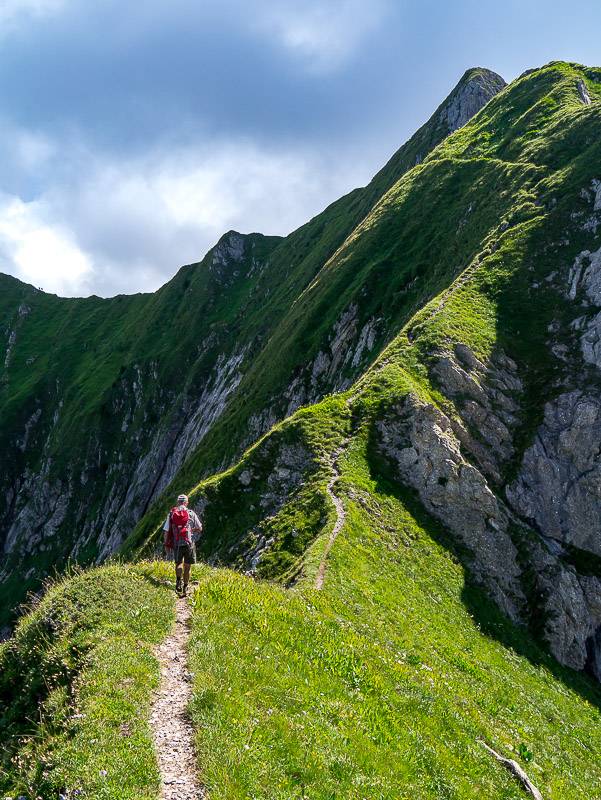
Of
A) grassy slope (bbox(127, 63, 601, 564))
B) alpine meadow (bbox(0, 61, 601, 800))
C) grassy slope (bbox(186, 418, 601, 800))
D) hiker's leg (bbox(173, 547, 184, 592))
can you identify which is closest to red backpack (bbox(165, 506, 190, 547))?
hiker's leg (bbox(173, 547, 184, 592))

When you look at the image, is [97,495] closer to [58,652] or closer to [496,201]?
[496,201]

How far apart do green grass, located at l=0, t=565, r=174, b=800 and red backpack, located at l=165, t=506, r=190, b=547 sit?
4.73 ft

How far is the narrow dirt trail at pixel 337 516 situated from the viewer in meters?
22.1

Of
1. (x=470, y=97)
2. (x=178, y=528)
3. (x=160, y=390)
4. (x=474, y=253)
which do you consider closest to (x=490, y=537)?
(x=178, y=528)

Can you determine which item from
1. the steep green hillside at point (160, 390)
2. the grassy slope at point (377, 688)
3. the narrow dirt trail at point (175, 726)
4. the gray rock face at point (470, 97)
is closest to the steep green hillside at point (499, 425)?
Result: the grassy slope at point (377, 688)

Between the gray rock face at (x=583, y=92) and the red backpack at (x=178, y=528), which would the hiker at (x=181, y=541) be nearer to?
the red backpack at (x=178, y=528)

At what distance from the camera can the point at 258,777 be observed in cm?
897

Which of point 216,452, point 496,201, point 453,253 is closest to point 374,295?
point 453,253

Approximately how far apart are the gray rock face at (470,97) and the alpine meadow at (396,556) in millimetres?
28200

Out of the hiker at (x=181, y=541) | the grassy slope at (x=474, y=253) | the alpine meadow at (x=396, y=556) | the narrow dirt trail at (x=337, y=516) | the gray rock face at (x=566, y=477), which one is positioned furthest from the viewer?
the grassy slope at (x=474, y=253)

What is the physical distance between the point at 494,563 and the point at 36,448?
503ft

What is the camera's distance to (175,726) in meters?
10.1

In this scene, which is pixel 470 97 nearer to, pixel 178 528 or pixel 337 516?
pixel 337 516

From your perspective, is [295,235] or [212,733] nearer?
[212,733]
